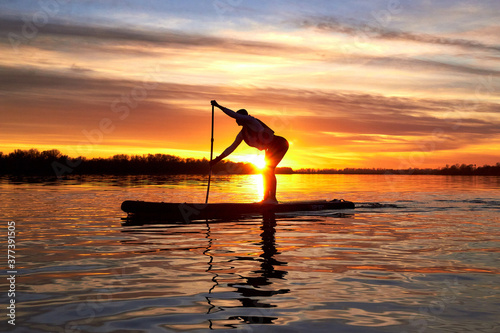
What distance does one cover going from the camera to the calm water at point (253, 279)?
498 centimetres

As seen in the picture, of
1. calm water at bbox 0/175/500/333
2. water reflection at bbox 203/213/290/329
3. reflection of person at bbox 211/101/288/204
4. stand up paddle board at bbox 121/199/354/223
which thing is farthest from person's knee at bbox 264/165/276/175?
water reflection at bbox 203/213/290/329

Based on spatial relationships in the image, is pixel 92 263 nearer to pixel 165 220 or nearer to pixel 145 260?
pixel 145 260

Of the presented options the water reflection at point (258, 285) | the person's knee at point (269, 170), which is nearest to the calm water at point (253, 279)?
the water reflection at point (258, 285)

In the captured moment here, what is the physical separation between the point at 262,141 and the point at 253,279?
8601 mm

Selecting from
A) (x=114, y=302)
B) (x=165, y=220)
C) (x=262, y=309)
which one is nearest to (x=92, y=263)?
(x=114, y=302)

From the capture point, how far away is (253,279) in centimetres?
677

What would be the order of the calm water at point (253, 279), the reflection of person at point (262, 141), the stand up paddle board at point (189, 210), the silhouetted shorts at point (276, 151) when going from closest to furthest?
1. the calm water at point (253, 279)
2. the reflection of person at point (262, 141)
3. the stand up paddle board at point (189, 210)
4. the silhouetted shorts at point (276, 151)

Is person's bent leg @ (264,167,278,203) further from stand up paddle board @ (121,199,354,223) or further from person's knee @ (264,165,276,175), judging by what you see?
stand up paddle board @ (121,199,354,223)

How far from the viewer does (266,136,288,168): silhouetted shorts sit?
15.4 meters

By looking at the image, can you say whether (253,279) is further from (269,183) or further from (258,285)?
(269,183)

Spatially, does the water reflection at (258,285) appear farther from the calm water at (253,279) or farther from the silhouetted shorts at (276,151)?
the silhouetted shorts at (276,151)

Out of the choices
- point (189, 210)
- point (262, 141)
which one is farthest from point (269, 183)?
point (189, 210)

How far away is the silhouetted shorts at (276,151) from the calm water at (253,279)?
10.4ft

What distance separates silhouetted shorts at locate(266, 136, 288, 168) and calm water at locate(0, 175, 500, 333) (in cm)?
316
